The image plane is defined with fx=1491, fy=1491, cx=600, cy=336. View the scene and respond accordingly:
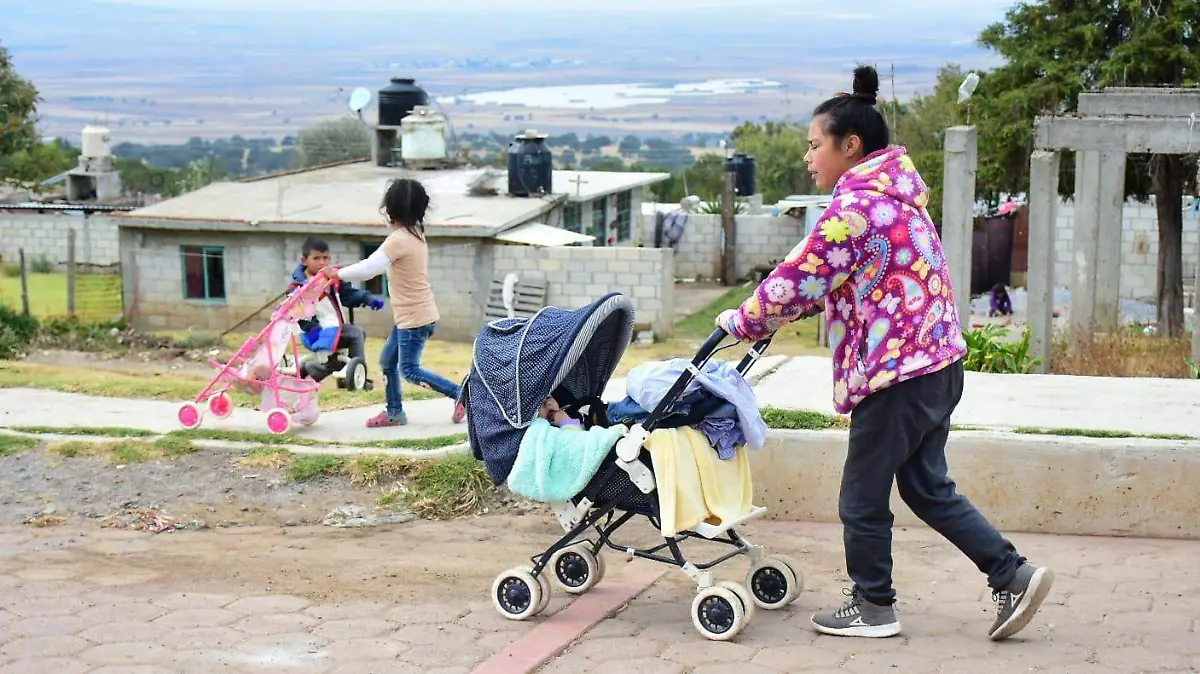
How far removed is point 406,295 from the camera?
9.20 meters

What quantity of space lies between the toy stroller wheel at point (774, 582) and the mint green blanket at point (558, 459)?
2.62 feet

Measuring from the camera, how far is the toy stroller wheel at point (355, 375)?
39.3 ft

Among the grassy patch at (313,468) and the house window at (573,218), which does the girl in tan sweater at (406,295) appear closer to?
the grassy patch at (313,468)

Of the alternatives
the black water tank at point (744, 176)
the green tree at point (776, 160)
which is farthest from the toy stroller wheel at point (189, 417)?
the green tree at point (776, 160)

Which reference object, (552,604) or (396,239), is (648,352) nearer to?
(396,239)

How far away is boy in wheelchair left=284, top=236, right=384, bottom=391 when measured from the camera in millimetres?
10289

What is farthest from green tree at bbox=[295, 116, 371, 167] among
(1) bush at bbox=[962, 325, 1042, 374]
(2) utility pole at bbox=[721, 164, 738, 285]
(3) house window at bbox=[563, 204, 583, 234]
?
(1) bush at bbox=[962, 325, 1042, 374]

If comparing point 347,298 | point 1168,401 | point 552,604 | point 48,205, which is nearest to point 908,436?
point 552,604

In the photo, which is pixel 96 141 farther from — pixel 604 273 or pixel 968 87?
pixel 968 87

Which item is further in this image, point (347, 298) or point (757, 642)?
point (347, 298)

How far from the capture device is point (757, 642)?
536cm

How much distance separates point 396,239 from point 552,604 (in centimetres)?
374

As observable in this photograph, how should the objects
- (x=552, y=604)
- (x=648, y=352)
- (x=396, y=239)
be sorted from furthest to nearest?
(x=648, y=352)
(x=396, y=239)
(x=552, y=604)

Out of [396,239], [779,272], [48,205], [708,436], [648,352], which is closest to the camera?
Result: [779,272]
